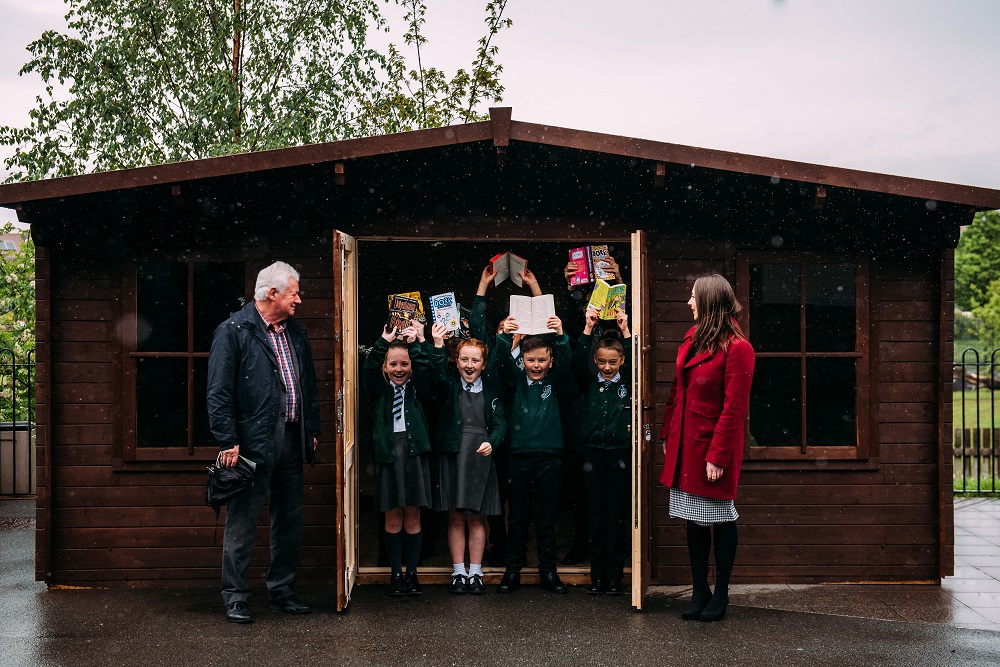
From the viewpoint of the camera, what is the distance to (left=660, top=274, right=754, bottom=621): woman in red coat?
206 inches

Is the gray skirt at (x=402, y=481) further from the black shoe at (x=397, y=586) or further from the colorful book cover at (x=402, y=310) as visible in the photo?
the colorful book cover at (x=402, y=310)

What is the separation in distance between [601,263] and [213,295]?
9.13ft

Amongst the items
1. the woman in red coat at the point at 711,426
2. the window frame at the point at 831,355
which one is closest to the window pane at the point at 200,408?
the woman in red coat at the point at 711,426

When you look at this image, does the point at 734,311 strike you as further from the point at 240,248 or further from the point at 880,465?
the point at 240,248

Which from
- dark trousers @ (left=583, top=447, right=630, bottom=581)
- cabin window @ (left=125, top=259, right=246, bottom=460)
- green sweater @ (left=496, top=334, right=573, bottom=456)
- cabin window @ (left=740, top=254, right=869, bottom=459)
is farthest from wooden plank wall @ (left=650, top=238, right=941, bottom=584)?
cabin window @ (left=125, top=259, right=246, bottom=460)

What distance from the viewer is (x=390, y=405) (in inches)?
240

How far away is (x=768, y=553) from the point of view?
6539 millimetres

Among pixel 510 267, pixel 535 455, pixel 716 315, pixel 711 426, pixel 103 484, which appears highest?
pixel 510 267

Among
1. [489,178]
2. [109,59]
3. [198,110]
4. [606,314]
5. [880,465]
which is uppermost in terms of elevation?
[109,59]

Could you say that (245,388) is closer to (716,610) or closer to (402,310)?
(402,310)

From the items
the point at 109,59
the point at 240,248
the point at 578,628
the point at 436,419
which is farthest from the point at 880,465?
the point at 109,59

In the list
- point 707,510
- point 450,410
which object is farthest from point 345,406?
point 707,510

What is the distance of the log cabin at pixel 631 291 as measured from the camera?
253 inches

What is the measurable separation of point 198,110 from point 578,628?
1335cm
